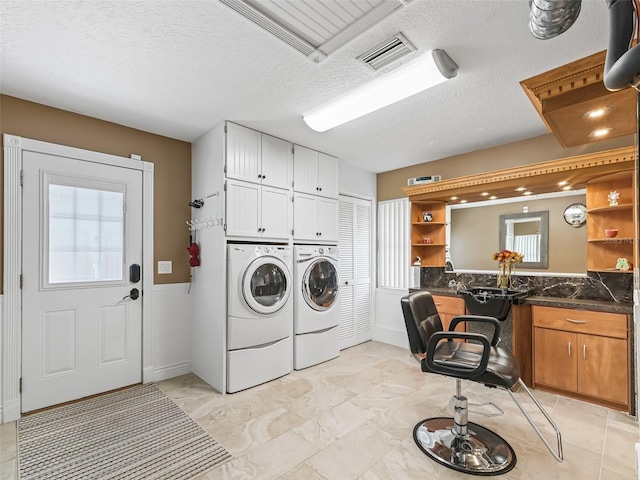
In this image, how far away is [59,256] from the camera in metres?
2.70

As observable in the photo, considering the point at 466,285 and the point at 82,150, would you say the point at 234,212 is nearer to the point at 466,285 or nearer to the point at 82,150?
the point at 82,150

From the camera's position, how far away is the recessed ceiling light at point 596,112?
5.70ft

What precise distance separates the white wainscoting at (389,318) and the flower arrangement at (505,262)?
123 centimetres

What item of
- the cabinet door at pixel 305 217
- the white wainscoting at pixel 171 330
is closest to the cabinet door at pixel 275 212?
the cabinet door at pixel 305 217

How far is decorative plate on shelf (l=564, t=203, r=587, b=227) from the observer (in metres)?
3.10

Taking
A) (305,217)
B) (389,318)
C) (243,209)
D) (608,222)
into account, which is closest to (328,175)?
(305,217)

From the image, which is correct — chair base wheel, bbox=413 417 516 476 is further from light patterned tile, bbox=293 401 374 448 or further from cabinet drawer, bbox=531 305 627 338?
cabinet drawer, bbox=531 305 627 338

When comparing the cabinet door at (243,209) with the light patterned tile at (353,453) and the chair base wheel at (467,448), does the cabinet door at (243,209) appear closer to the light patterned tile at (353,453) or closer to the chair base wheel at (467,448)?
the light patterned tile at (353,453)

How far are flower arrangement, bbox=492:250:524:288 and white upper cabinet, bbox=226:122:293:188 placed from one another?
2461 mm

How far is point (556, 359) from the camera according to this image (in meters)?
2.87

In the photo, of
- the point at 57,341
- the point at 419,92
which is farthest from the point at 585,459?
the point at 57,341

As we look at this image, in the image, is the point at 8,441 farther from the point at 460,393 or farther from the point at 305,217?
the point at 460,393

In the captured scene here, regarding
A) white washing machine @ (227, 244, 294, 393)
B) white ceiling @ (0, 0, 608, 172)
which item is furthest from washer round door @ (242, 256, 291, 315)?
white ceiling @ (0, 0, 608, 172)

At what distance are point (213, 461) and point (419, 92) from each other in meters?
2.90
